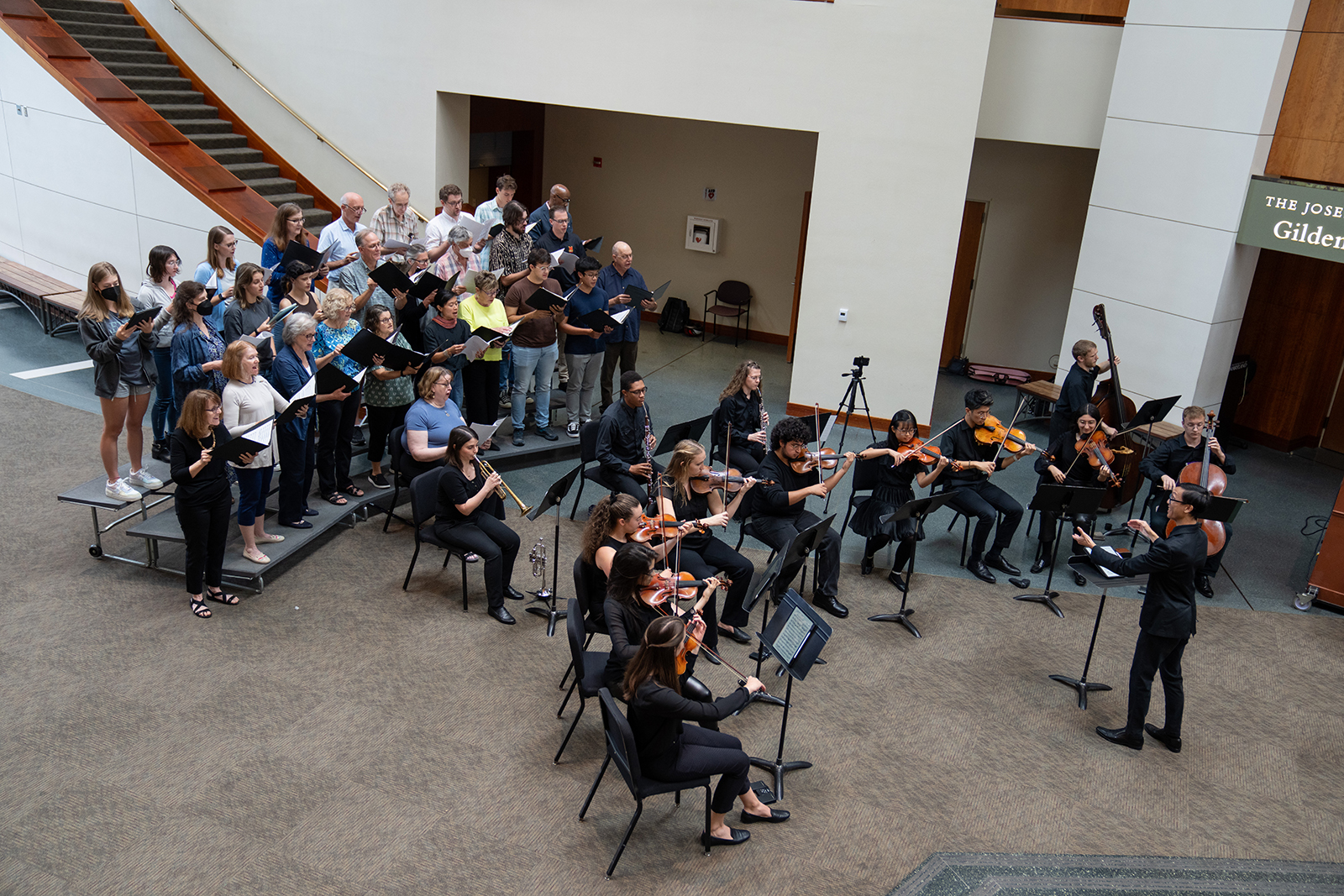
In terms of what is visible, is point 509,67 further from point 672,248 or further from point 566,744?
point 566,744

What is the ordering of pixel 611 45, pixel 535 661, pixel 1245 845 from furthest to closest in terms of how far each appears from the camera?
1. pixel 611 45
2. pixel 535 661
3. pixel 1245 845

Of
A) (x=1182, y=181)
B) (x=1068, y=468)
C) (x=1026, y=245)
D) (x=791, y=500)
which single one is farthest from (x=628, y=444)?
(x=1026, y=245)

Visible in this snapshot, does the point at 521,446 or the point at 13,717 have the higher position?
the point at 521,446

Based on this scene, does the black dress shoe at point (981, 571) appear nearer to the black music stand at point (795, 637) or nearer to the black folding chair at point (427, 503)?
the black music stand at point (795, 637)

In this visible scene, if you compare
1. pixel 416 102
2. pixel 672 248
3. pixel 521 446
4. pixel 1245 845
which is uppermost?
pixel 416 102

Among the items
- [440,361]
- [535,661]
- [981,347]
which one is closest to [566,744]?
[535,661]

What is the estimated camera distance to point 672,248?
1362 centimetres

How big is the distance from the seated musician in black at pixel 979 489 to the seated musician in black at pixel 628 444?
2.24 meters

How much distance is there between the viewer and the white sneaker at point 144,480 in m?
7.48

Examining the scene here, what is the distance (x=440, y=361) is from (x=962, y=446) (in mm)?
3966

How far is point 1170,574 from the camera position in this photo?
5.61 metres

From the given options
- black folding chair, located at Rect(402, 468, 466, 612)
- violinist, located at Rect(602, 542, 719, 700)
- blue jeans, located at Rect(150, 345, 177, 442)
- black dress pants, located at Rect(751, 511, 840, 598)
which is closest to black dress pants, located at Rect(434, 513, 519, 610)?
black folding chair, located at Rect(402, 468, 466, 612)

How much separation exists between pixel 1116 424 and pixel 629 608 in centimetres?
544

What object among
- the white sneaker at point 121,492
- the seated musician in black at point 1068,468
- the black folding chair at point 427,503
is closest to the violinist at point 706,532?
the black folding chair at point 427,503
